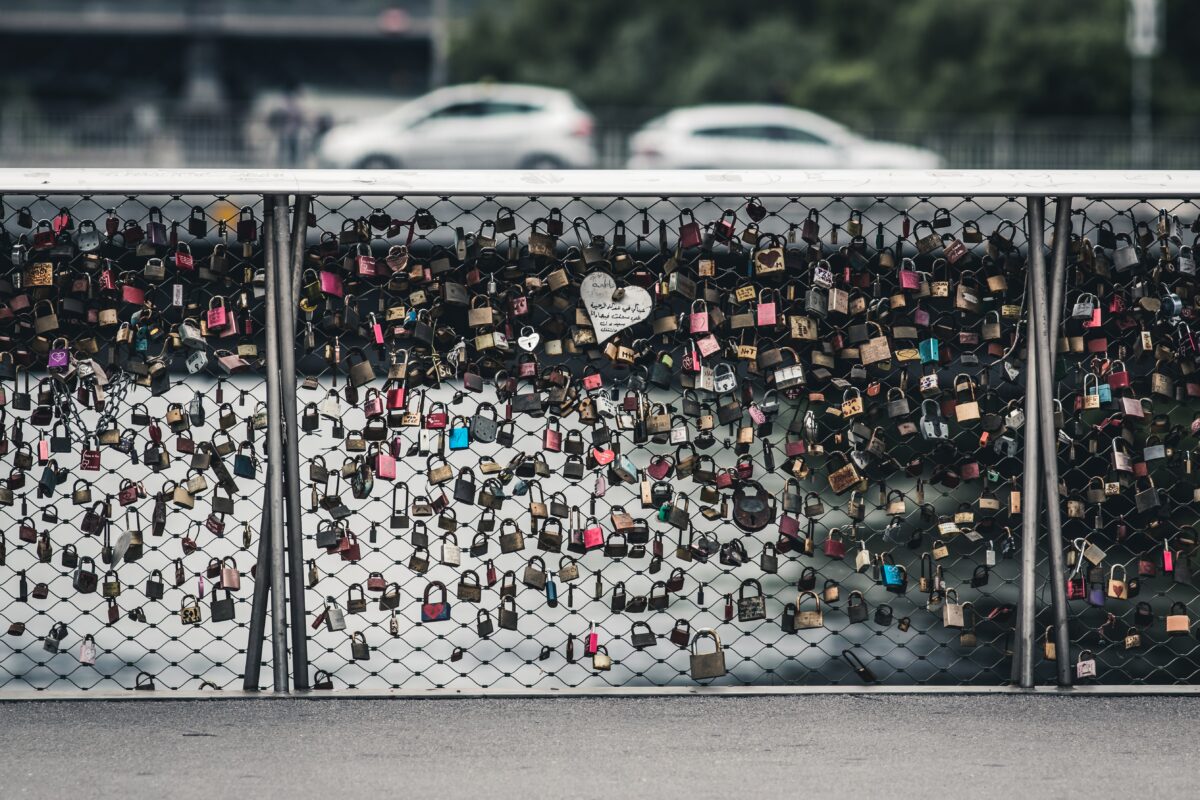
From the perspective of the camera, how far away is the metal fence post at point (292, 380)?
3914 millimetres

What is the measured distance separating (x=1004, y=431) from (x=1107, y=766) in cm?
102

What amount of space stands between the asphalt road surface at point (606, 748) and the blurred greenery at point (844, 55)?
78.1ft

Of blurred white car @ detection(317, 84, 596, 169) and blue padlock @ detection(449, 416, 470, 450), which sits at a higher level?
blurred white car @ detection(317, 84, 596, 169)

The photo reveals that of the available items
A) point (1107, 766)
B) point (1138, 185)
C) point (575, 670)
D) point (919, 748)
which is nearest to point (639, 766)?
point (919, 748)

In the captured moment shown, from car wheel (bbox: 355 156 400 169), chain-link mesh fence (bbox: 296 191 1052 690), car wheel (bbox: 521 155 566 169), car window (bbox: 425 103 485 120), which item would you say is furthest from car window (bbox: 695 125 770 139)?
chain-link mesh fence (bbox: 296 191 1052 690)

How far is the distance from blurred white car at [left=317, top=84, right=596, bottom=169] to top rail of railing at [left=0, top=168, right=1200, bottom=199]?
60.0 ft

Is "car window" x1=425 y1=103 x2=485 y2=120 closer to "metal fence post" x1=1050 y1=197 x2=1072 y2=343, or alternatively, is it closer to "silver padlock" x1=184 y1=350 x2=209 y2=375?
"silver padlock" x1=184 y1=350 x2=209 y2=375

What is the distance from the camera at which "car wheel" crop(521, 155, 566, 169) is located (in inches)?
880

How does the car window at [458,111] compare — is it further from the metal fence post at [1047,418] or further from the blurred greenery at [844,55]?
the metal fence post at [1047,418]

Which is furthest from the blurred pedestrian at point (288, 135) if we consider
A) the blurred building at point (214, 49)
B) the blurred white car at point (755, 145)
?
the blurred building at point (214, 49)

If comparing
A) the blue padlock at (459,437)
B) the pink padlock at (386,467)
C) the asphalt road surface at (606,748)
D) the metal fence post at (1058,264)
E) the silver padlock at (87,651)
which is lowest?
the asphalt road surface at (606,748)

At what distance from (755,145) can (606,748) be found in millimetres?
19969

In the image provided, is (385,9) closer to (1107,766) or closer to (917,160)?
(917,160)

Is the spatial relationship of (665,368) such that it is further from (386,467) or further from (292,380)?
(292,380)
